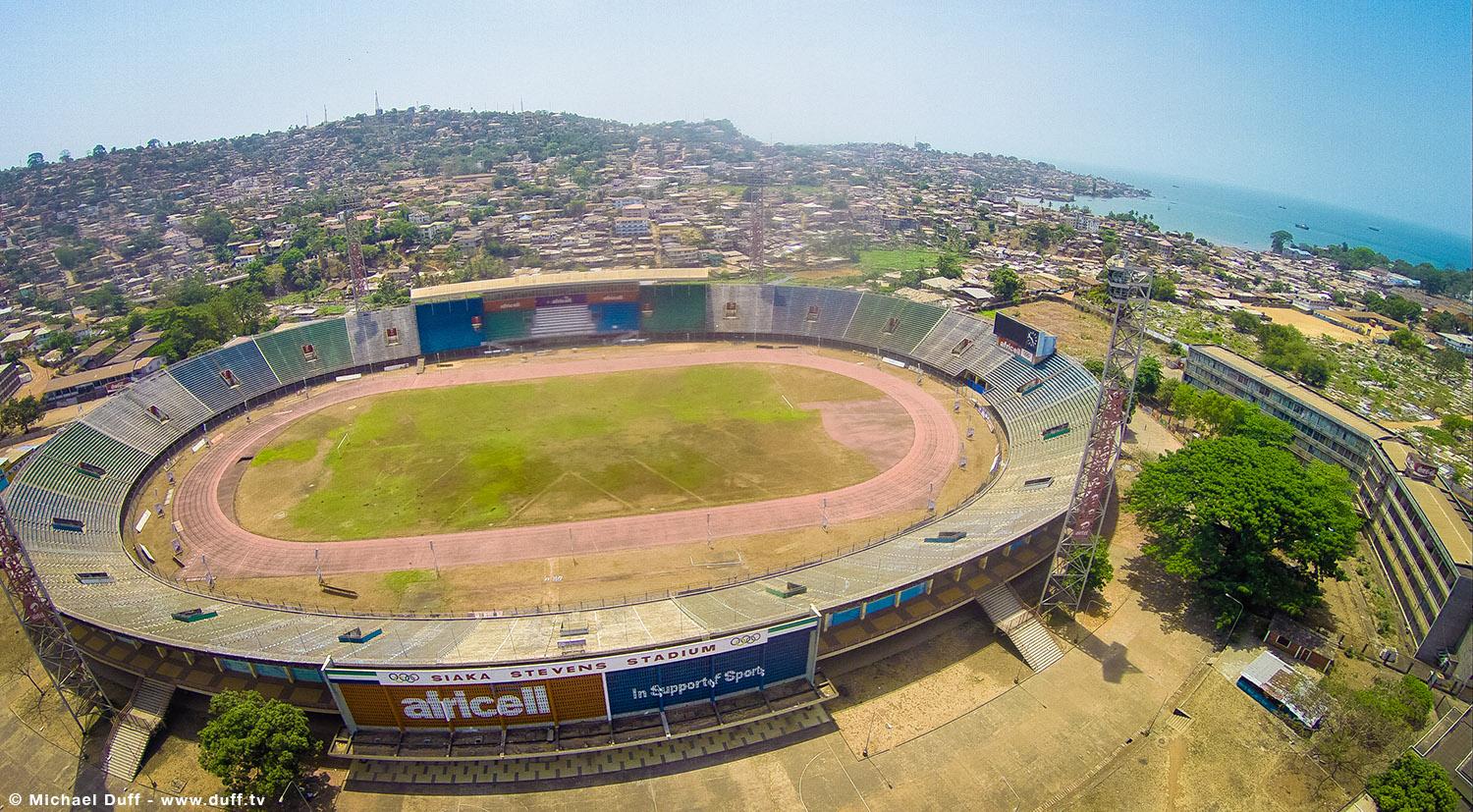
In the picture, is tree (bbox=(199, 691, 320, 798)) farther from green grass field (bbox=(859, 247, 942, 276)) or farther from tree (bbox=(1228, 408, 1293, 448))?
green grass field (bbox=(859, 247, 942, 276))

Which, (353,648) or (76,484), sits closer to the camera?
(353,648)

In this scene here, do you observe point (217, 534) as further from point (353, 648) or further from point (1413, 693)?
point (1413, 693)

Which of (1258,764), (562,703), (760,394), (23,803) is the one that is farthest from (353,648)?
(760,394)

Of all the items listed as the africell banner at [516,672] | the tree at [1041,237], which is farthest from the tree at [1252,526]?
the tree at [1041,237]

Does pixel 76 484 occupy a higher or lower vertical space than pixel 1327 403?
lower

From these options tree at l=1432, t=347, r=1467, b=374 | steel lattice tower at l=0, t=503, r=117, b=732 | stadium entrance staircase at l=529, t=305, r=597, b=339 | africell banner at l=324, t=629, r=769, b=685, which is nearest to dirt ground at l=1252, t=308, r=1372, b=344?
tree at l=1432, t=347, r=1467, b=374

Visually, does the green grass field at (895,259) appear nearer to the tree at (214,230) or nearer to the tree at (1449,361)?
the tree at (1449,361)

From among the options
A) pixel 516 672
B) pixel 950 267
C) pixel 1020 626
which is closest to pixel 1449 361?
pixel 950 267
